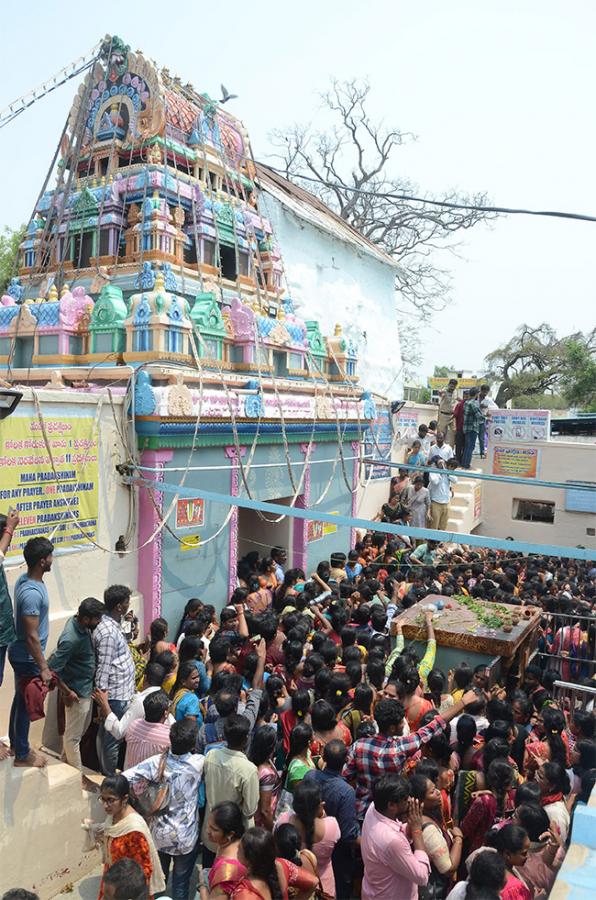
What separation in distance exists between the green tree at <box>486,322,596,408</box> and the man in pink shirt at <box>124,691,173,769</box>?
31825 millimetres

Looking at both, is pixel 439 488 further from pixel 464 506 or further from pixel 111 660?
pixel 111 660

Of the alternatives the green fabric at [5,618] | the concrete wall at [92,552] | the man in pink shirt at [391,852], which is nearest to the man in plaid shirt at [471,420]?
the concrete wall at [92,552]

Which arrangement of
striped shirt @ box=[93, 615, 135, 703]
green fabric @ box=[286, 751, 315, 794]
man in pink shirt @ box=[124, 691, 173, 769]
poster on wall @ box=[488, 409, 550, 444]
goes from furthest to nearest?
poster on wall @ box=[488, 409, 550, 444]
striped shirt @ box=[93, 615, 135, 703]
man in pink shirt @ box=[124, 691, 173, 769]
green fabric @ box=[286, 751, 315, 794]

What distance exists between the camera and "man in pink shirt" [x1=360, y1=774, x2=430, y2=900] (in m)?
3.50

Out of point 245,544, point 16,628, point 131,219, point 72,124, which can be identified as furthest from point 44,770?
point 72,124

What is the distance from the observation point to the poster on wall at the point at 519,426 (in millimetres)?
18750

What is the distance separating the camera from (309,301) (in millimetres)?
20906

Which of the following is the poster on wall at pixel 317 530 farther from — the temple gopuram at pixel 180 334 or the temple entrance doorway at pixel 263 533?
the temple entrance doorway at pixel 263 533

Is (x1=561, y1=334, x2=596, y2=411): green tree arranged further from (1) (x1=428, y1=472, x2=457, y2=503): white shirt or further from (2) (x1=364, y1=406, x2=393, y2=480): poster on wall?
(1) (x1=428, y1=472, x2=457, y2=503): white shirt

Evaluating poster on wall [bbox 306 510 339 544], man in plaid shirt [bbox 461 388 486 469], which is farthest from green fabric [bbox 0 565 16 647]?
man in plaid shirt [bbox 461 388 486 469]

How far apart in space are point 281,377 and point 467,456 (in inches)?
305

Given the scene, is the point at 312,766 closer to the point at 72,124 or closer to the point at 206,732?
the point at 206,732

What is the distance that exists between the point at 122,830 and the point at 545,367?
3547 centimetres

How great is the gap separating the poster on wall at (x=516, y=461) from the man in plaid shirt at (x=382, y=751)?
1560 cm
